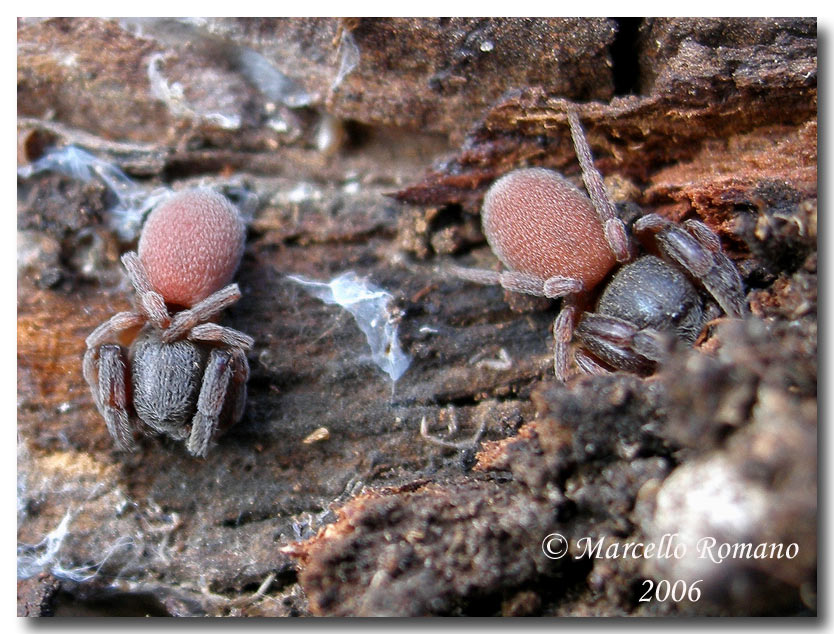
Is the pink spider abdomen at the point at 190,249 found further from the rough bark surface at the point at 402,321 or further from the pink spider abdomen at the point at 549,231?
the pink spider abdomen at the point at 549,231

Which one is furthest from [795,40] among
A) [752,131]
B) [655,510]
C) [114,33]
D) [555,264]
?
[114,33]

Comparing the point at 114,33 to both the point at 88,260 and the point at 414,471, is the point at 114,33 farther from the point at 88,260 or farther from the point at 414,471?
the point at 414,471

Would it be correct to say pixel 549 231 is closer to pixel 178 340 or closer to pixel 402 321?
pixel 402 321

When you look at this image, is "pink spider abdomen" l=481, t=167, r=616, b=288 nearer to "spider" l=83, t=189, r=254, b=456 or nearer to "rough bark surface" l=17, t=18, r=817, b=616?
"rough bark surface" l=17, t=18, r=817, b=616

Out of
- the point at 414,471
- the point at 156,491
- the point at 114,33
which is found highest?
the point at 114,33

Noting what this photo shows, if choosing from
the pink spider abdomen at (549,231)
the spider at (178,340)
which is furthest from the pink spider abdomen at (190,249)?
the pink spider abdomen at (549,231)

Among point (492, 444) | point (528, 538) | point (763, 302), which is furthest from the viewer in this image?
point (492, 444)

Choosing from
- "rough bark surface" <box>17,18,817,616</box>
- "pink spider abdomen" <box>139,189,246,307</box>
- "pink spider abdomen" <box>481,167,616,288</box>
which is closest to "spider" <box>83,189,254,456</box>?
"pink spider abdomen" <box>139,189,246,307</box>
